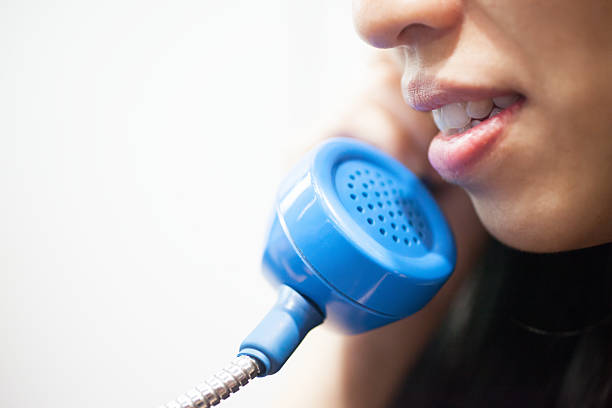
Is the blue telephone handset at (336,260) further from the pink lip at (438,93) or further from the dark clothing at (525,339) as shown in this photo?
the dark clothing at (525,339)

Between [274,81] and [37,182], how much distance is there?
1.49 ft

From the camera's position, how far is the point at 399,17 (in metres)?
0.47

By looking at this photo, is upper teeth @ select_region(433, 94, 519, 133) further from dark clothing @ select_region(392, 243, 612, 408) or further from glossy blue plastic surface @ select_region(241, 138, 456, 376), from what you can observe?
dark clothing @ select_region(392, 243, 612, 408)

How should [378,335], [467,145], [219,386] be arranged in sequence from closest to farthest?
[219,386]
[467,145]
[378,335]

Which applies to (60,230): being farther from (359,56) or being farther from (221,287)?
(359,56)

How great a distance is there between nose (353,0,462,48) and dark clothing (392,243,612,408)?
1.33 ft

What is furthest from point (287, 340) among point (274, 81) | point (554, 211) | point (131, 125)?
point (274, 81)

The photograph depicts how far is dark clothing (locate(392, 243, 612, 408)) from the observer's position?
72 cm

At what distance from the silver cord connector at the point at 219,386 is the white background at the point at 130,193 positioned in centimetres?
32

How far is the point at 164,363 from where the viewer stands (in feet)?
2.92

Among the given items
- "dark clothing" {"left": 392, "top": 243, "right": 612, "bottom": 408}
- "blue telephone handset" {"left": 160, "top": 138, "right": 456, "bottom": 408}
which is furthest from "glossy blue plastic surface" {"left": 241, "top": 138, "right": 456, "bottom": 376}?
"dark clothing" {"left": 392, "top": 243, "right": 612, "bottom": 408}

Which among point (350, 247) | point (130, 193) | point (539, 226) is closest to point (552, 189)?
point (539, 226)

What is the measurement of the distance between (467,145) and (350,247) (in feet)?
0.48

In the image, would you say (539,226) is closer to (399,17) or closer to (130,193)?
(399,17)
